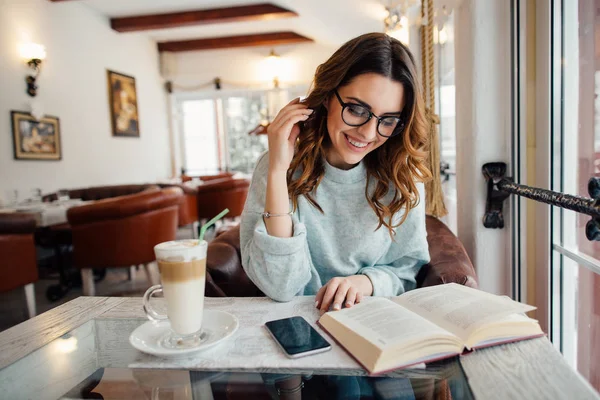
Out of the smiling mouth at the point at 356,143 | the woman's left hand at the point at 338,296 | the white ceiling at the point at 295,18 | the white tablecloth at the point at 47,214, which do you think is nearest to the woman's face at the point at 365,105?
the smiling mouth at the point at 356,143

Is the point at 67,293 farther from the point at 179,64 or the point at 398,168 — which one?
the point at 179,64

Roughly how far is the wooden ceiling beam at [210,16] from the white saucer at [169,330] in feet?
18.4

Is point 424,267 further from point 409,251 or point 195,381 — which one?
point 195,381

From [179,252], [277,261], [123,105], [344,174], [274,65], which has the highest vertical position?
[274,65]

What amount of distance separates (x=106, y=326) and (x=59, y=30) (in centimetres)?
528

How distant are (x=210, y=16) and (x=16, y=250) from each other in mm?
4313

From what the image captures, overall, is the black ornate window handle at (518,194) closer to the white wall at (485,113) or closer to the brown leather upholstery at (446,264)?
the white wall at (485,113)

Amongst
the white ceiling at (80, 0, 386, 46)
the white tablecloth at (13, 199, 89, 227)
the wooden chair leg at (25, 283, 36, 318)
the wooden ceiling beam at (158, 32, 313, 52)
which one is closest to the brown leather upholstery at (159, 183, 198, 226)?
the white tablecloth at (13, 199, 89, 227)

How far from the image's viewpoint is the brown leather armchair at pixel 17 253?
2.52 meters

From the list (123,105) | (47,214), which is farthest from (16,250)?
(123,105)

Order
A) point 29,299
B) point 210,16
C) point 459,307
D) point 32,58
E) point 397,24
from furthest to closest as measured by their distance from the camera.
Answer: point 210,16
point 32,58
point 29,299
point 397,24
point 459,307

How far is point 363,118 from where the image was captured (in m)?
1.08

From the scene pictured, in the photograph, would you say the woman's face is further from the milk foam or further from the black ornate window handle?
the milk foam

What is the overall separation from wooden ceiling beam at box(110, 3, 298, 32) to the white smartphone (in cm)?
565
